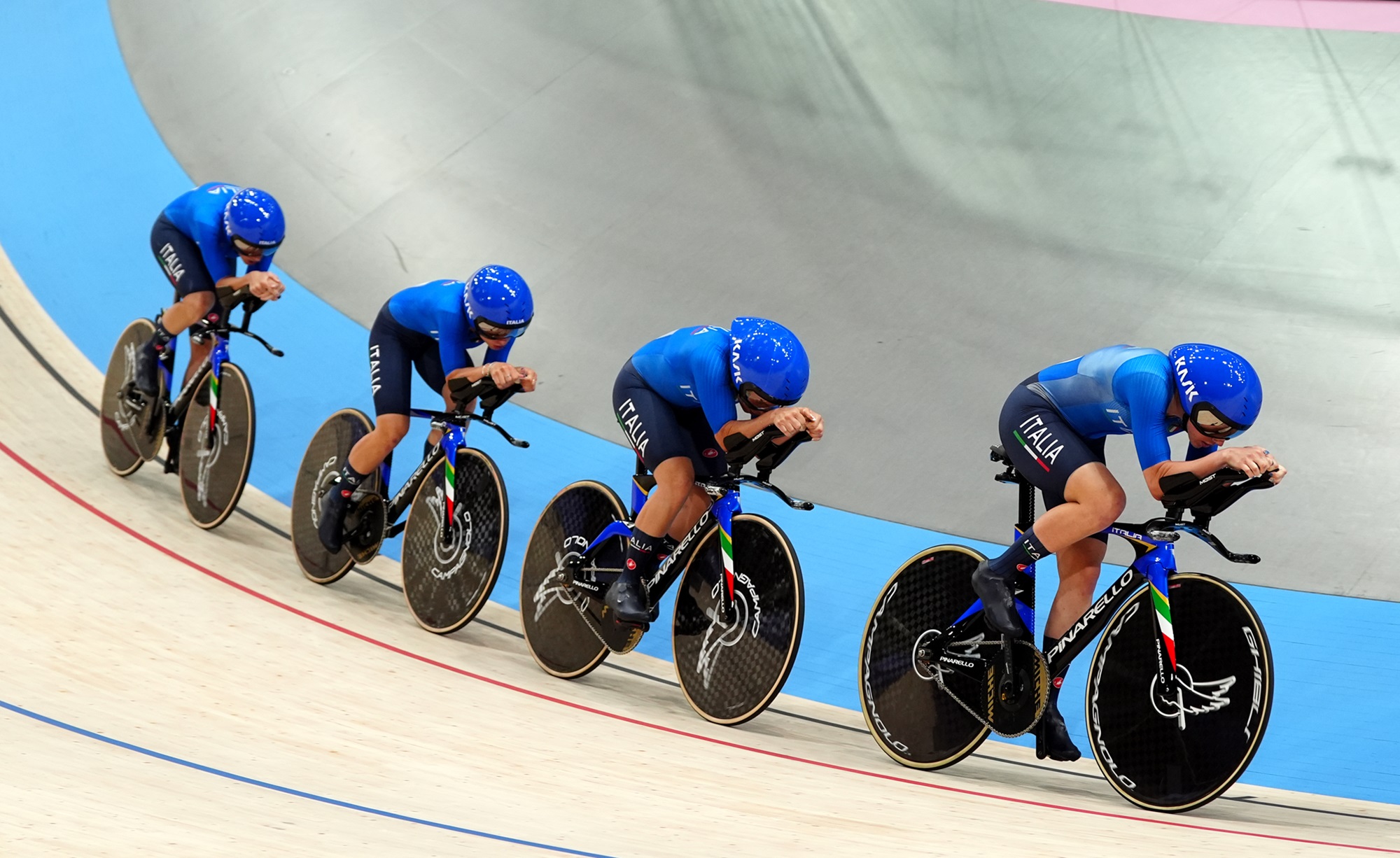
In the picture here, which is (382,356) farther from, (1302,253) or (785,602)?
(1302,253)

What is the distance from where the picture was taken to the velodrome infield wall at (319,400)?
421 centimetres

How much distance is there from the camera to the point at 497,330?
4133 mm

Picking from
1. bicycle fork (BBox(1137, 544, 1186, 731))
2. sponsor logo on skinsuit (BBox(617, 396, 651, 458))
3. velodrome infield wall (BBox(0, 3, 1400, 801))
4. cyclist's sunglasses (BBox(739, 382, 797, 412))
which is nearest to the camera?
bicycle fork (BBox(1137, 544, 1186, 731))

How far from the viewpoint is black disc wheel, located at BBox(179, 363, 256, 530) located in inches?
198

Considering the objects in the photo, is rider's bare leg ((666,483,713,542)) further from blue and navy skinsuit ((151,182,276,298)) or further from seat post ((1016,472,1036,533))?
blue and navy skinsuit ((151,182,276,298))

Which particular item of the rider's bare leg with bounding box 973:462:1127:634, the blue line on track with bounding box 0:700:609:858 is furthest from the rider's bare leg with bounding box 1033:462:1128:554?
the blue line on track with bounding box 0:700:609:858

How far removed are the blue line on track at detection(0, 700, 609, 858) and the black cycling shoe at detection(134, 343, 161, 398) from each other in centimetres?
245

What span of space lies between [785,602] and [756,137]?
457cm

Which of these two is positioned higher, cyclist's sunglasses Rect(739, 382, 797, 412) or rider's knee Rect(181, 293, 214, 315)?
cyclist's sunglasses Rect(739, 382, 797, 412)

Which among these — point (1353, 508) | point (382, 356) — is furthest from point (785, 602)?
point (1353, 508)

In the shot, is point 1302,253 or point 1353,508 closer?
point 1353,508

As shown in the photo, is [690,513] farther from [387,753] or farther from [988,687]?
[387,753]

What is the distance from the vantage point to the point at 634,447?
3.87m

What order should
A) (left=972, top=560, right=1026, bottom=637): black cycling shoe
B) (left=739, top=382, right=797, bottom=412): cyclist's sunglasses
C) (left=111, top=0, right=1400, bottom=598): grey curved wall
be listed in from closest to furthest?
1. (left=972, top=560, right=1026, bottom=637): black cycling shoe
2. (left=739, top=382, right=797, bottom=412): cyclist's sunglasses
3. (left=111, top=0, right=1400, bottom=598): grey curved wall
